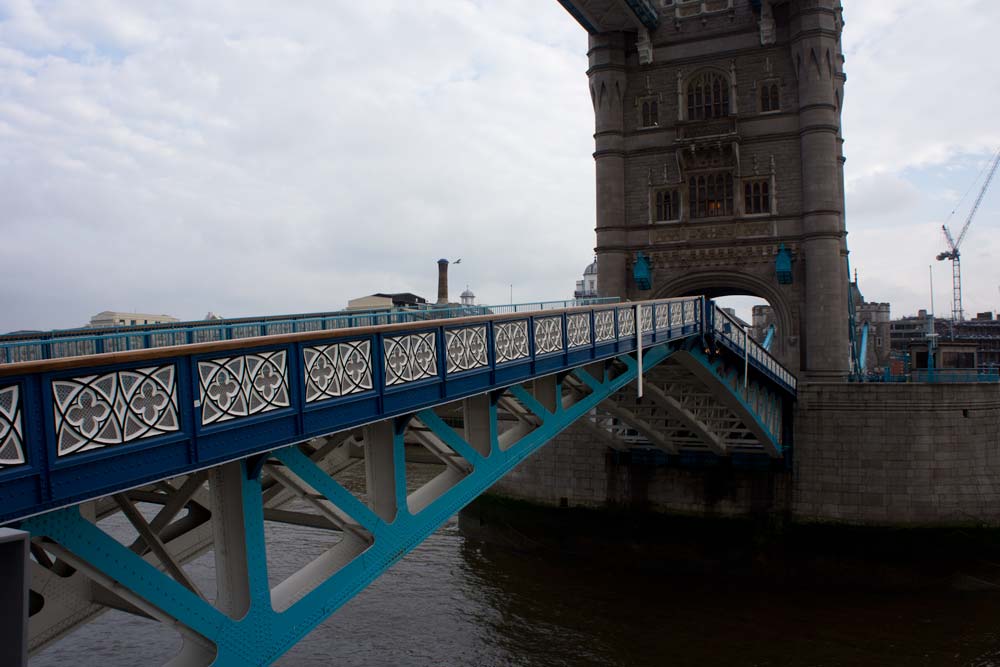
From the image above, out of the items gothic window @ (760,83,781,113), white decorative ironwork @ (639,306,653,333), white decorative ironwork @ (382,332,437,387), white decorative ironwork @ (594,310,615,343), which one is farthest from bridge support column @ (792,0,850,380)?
white decorative ironwork @ (382,332,437,387)

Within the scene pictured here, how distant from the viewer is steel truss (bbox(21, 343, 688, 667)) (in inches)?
207

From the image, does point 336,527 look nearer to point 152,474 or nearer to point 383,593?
point 152,474

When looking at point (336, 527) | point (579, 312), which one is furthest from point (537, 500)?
point (336, 527)

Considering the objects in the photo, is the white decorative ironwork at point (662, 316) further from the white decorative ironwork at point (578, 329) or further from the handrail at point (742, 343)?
the white decorative ironwork at point (578, 329)

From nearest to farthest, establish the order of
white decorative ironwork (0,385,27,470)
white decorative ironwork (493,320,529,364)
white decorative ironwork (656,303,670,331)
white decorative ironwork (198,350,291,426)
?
white decorative ironwork (0,385,27,470), white decorative ironwork (198,350,291,426), white decorative ironwork (493,320,529,364), white decorative ironwork (656,303,670,331)

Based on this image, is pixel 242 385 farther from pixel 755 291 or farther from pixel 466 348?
pixel 755 291

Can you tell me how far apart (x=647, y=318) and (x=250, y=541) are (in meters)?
11.0

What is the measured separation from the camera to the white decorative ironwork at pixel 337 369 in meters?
6.90

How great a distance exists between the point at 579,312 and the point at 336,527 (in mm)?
6442

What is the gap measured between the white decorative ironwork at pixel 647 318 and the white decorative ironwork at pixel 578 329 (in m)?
2.58

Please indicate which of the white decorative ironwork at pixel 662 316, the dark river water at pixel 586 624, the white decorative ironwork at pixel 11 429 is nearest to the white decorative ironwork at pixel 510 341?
A: the white decorative ironwork at pixel 662 316

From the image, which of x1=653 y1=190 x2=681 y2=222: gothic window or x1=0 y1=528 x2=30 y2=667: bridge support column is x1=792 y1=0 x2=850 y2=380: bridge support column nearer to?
x1=653 y1=190 x2=681 y2=222: gothic window

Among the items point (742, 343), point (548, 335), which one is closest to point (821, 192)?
point (742, 343)

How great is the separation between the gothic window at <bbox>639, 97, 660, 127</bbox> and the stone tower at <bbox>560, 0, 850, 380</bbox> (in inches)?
1.9
